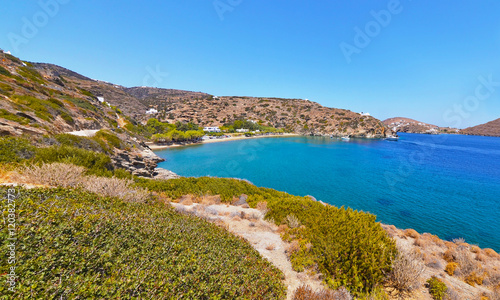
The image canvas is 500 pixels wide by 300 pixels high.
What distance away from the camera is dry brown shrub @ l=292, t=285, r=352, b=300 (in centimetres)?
486

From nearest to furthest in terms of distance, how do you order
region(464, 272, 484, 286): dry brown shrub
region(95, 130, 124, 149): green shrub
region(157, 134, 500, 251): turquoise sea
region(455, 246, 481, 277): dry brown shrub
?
region(464, 272, 484, 286): dry brown shrub, region(455, 246, 481, 277): dry brown shrub, region(157, 134, 500, 251): turquoise sea, region(95, 130, 124, 149): green shrub

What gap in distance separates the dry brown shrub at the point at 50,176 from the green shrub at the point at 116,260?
3.17m

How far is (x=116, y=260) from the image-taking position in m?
3.51

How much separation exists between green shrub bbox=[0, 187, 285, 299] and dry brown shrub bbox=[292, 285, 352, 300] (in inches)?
19.9

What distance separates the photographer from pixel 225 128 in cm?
11338

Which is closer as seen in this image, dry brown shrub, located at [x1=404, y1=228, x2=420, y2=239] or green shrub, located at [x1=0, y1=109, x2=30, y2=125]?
dry brown shrub, located at [x1=404, y1=228, x2=420, y2=239]

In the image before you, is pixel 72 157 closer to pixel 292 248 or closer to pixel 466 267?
pixel 292 248

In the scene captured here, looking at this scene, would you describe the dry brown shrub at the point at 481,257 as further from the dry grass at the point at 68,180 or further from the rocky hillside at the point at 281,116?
the rocky hillside at the point at 281,116

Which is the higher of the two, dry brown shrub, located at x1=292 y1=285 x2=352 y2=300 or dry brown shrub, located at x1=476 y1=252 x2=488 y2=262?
dry brown shrub, located at x1=292 y1=285 x2=352 y2=300

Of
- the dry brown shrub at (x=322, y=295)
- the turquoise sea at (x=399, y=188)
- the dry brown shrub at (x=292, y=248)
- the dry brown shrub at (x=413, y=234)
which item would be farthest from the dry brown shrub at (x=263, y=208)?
the turquoise sea at (x=399, y=188)

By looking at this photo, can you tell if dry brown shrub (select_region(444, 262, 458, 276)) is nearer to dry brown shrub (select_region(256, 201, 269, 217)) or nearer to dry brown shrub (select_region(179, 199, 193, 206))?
dry brown shrub (select_region(256, 201, 269, 217))

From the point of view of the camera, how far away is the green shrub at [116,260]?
8.77ft

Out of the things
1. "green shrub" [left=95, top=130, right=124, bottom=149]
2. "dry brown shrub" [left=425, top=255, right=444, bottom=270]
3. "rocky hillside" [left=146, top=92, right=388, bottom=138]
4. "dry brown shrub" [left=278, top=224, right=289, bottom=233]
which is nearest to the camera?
"dry brown shrub" [left=425, top=255, right=444, bottom=270]

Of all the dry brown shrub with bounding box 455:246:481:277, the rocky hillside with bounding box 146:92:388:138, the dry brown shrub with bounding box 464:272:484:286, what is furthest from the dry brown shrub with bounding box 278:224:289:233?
the rocky hillside with bounding box 146:92:388:138
